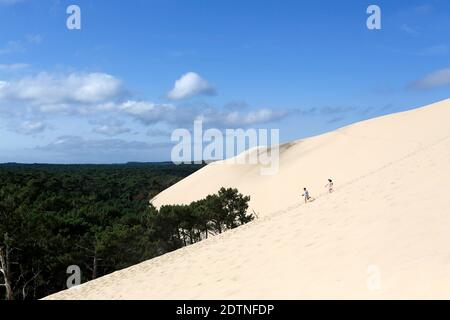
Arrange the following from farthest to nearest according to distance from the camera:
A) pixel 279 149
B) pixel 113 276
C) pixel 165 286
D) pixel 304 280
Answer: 1. pixel 279 149
2. pixel 113 276
3. pixel 165 286
4. pixel 304 280

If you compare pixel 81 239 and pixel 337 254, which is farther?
pixel 81 239

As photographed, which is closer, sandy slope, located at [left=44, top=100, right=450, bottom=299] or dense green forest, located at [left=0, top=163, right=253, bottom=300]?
sandy slope, located at [left=44, top=100, right=450, bottom=299]

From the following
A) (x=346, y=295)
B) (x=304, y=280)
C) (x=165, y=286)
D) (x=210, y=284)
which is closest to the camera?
(x=346, y=295)

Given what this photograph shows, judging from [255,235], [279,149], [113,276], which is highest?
[279,149]

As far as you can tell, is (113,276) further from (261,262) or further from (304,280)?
(304,280)

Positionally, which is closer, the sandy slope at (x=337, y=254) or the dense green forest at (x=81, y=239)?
the sandy slope at (x=337, y=254)

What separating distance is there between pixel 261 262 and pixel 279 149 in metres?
58.1

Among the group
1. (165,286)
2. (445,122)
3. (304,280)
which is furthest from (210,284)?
(445,122)

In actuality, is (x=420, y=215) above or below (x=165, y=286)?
above

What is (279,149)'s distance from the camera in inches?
2694

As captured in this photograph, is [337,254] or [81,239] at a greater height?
[337,254]
